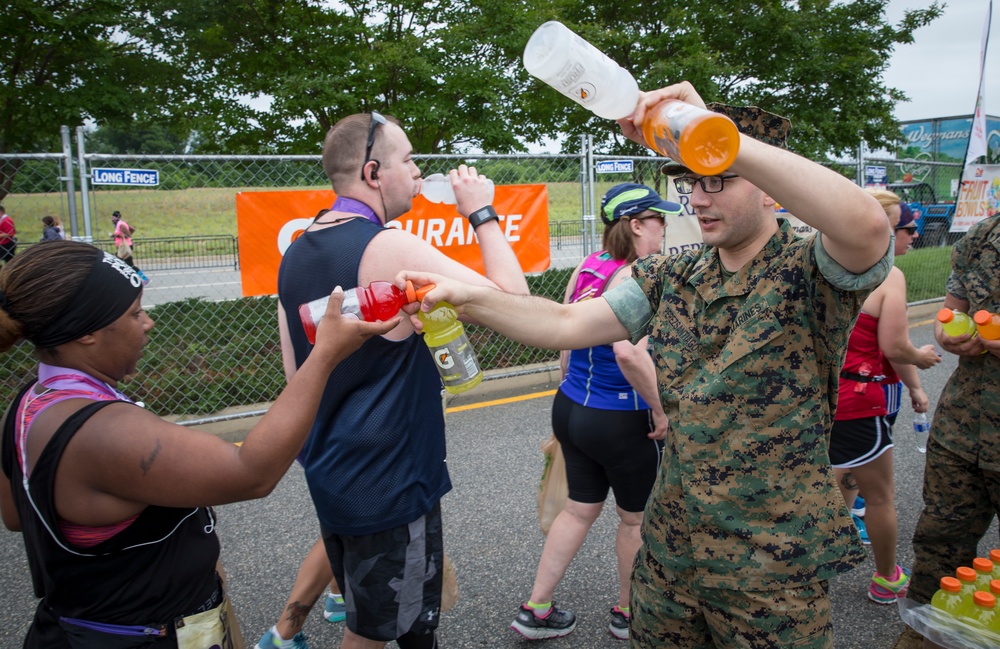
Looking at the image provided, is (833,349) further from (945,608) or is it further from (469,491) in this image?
(469,491)

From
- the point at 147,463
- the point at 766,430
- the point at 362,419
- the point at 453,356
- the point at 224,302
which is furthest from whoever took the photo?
the point at 224,302

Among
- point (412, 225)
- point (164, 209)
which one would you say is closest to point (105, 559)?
point (412, 225)

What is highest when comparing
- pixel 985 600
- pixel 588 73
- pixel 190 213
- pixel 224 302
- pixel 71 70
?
pixel 71 70

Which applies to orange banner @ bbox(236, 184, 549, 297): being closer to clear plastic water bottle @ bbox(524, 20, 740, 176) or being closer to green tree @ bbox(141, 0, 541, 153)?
green tree @ bbox(141, 0, 541, 153)

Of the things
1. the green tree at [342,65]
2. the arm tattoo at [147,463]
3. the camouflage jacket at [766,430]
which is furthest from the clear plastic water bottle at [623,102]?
the green tree at [342,65]

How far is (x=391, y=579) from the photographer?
2260 mm

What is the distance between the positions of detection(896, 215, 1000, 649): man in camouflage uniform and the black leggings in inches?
47.3

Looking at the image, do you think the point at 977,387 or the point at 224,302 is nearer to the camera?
the point at 977,387

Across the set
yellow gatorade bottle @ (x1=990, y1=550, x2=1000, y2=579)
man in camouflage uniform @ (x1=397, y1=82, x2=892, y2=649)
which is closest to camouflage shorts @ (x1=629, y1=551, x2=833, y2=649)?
man in camouflage uniform @ (x1=397, y1=82, x2=892, y2=649)

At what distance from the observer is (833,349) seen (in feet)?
5.98

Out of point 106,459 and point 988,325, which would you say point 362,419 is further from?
point 988,325

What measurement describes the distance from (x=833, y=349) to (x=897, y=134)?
12541 millimetres

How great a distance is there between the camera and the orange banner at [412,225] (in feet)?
20.1

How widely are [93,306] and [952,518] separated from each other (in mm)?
3329
